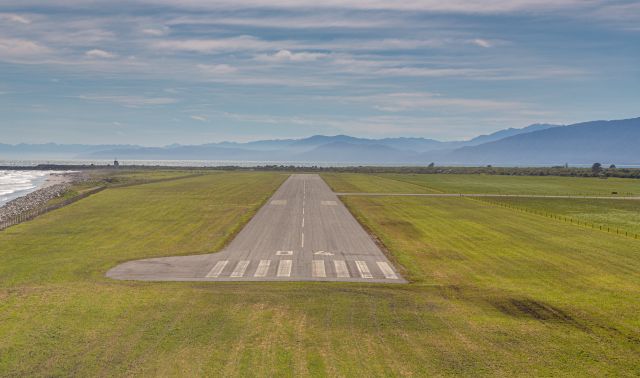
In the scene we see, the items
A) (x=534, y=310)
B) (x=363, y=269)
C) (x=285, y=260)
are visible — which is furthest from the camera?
(x=285, y=260)

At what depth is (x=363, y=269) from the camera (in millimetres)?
33094

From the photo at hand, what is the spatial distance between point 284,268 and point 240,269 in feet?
8.90

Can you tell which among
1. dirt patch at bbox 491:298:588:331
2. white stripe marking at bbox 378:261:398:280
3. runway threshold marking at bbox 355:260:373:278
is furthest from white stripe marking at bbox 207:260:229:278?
dirt patch at bbox 491:298:588:331

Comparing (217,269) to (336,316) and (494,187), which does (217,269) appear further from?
(494,187)

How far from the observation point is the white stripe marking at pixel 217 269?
3130cm

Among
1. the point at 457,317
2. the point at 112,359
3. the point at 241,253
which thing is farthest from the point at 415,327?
the point at 241,253

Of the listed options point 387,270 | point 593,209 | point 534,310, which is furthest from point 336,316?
point 593,209

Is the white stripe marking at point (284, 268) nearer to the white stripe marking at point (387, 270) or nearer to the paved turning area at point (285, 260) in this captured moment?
the paved turning area at point (285, 260)

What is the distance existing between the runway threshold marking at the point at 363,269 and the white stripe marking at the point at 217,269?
28.0 feet

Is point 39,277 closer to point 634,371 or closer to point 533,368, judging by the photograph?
point 533,368

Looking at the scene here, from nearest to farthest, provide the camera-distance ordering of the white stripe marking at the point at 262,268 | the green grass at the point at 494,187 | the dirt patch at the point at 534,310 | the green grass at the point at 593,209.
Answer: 1. the dirt patch at the point at 534,310
2. the white stripe marking at the point at 262,268
3. the green grass at the point at 593,209
4. the green grass at the point at 494,187

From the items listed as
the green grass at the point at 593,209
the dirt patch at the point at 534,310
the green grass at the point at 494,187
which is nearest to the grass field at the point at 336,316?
the dirt patch at the point at 534,310

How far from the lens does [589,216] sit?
6475 cm

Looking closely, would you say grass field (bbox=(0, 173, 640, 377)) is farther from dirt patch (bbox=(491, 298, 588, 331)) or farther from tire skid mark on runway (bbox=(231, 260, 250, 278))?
tire skid mark on runway (bbox=(231, 260, 250, 278))
